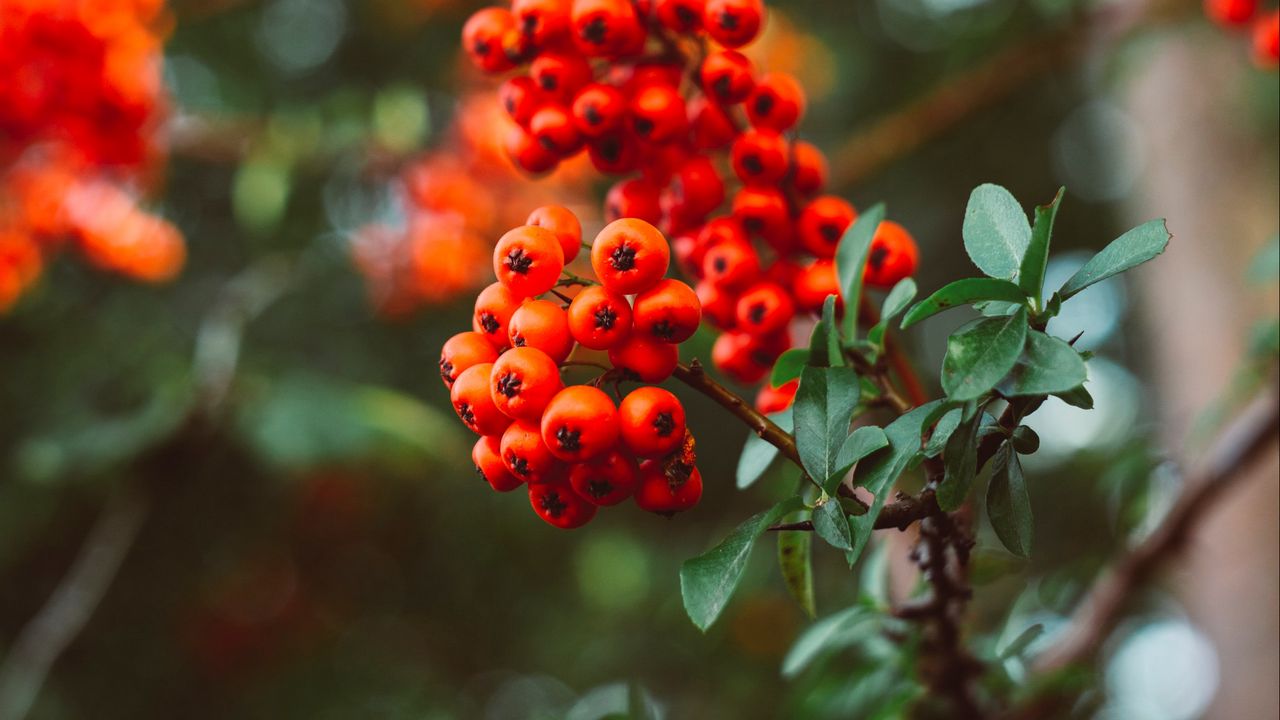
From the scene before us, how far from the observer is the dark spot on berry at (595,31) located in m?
1.19

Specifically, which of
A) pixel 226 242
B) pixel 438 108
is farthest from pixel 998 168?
pixel 226 242

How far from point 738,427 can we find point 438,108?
235 centimetres

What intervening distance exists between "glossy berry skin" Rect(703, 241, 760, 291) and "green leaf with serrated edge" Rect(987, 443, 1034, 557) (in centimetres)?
41


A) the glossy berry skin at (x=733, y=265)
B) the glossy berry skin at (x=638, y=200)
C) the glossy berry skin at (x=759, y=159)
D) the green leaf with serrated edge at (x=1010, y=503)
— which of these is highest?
the glossy berry skin at (x=759, y=159)

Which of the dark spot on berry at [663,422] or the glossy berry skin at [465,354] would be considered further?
Result: the glossy berry skin at [465,354]

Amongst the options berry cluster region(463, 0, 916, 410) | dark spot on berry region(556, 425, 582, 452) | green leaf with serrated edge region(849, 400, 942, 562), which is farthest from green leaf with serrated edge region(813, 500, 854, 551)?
berry cluster region(463, 0, 916, 410)

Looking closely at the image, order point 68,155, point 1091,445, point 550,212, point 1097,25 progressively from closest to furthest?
point 550,212, point 1091,445, point 1097,25, point 68,155

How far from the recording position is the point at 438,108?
5.09m

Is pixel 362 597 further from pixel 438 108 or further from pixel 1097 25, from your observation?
pixel 1097 25

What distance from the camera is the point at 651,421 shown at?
2.90 feet

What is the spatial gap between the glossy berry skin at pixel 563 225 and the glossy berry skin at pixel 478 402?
0.17m

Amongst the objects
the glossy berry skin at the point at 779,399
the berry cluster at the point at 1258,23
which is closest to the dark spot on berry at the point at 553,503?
the glossy berry skin at the point at 779,399

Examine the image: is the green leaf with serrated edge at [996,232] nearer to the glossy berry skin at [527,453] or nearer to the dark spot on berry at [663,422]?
the dark spot on berry at [663,422]

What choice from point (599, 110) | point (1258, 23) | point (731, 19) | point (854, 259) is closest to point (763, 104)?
point (731, 19)
